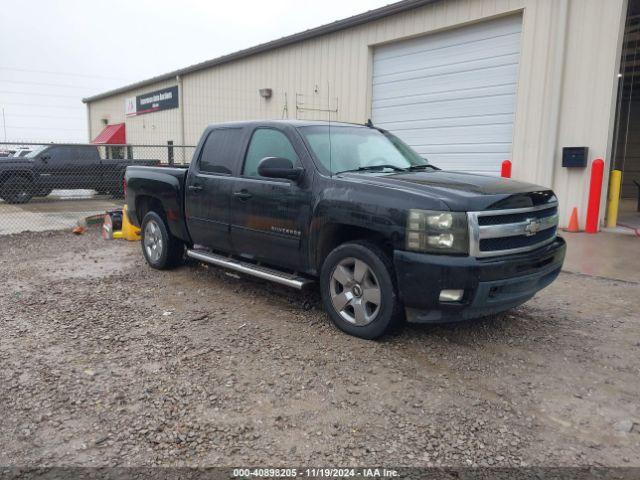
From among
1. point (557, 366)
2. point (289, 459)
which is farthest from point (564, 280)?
point (289, 459)

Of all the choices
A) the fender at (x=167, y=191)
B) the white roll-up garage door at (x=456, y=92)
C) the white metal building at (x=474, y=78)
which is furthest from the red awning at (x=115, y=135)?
the fender at (x=167, y=191)

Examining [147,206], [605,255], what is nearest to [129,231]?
[147,206]

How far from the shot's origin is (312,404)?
329cm

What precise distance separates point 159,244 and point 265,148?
2.33 meters

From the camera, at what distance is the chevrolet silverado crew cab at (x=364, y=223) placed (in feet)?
12.4

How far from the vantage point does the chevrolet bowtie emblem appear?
13.4 feet

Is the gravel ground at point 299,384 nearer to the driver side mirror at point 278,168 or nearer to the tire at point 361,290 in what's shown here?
the tire at point 361,290

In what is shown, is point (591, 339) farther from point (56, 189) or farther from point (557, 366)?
point (56, 189)

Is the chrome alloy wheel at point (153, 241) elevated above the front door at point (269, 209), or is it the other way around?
the front door at point (269, 209)

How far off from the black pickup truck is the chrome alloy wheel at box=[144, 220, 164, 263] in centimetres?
753

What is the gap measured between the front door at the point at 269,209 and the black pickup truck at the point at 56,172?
9.44 m

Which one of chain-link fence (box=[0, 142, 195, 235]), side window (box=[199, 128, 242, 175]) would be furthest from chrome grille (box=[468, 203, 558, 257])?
chain-link fence (box=[0, 142, 195, 235])

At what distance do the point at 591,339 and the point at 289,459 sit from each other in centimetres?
302

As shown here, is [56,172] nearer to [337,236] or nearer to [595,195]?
[337,236]
